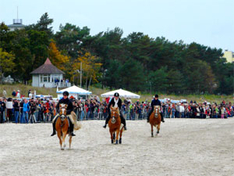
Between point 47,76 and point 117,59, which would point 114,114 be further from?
point 117,59

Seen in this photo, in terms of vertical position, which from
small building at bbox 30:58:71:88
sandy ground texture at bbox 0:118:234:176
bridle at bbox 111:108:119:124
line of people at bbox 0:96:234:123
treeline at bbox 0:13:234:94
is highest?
treeline at bbox 0:13:234:94

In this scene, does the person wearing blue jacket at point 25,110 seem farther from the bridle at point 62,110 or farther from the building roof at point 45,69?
the building roof at point 45,69

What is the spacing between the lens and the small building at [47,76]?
279 ft

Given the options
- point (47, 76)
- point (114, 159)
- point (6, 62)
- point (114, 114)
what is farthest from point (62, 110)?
point (47, 76)

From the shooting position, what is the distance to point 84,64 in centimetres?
9856

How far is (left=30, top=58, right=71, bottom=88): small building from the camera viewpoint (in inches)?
3349

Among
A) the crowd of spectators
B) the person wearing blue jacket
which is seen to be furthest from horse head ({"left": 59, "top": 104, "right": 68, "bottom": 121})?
the person wearing blue jacket

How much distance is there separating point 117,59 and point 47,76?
2579 cm

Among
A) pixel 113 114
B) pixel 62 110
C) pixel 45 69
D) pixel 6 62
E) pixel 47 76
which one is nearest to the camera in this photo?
pixel 62 110

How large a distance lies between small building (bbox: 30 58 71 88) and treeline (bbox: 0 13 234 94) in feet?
8.06

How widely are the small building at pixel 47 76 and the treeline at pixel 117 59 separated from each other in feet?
8.06

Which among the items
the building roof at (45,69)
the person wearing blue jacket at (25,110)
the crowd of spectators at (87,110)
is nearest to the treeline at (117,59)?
the building roof at (45,69)

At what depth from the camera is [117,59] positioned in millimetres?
109812

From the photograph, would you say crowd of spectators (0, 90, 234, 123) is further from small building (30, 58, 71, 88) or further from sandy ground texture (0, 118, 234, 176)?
small building (30, 58, 71, 88)
